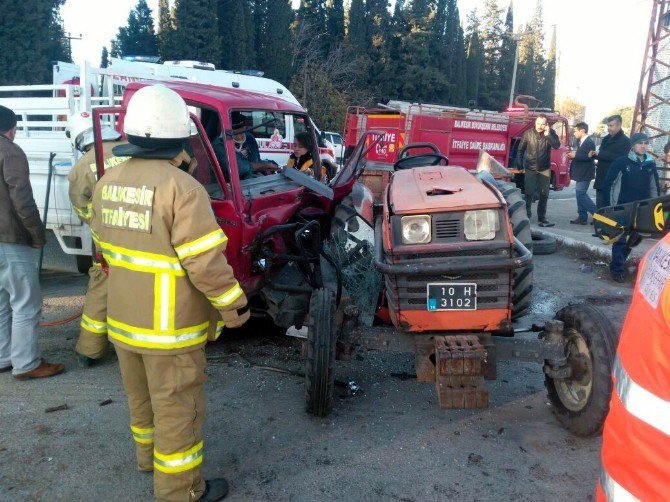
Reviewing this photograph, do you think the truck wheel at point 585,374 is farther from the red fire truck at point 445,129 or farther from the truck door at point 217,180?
the red fire truck at point 445,129

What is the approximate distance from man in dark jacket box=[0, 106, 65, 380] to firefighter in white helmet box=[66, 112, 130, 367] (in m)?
0.34

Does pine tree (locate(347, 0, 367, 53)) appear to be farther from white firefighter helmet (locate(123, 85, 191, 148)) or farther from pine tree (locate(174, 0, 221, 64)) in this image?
white firefighter helmet (locate(123, 85, 191, 148))

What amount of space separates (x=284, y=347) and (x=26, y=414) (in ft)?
6.72

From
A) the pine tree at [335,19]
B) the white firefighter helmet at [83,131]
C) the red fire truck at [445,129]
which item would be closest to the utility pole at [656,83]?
the red fire truck at [445,129]

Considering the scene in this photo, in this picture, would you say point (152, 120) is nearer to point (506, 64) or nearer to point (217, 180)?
point (217, 180)

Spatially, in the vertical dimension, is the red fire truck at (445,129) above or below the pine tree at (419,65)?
below

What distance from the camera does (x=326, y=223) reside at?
515 centimetres

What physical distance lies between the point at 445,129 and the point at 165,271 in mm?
11383

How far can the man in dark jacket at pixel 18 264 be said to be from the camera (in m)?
4.13

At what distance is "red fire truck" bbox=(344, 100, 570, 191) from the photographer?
13.1 m

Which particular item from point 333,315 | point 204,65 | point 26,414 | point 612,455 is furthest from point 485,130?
point 612,455

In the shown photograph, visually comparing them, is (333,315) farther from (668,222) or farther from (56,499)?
(668,222)

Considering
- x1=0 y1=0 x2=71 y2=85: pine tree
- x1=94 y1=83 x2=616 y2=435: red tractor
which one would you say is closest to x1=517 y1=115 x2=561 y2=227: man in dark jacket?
x1=94 y1=83 x2=616 y2=435: red tractor

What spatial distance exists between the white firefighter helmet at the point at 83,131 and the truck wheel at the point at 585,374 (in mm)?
3566
